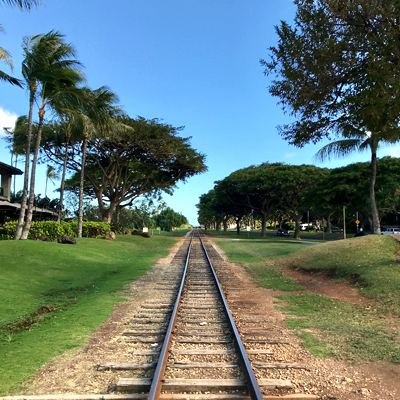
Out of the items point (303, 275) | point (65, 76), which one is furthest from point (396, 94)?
point (65, 76)

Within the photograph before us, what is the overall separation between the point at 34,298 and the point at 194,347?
5.56 metres

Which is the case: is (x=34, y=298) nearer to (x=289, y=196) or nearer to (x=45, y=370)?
(x=45, y=370)

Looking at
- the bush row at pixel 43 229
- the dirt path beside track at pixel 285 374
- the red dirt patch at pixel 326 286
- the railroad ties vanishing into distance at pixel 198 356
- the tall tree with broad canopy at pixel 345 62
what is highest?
the tall tree with broad canopy at pixel 345 62

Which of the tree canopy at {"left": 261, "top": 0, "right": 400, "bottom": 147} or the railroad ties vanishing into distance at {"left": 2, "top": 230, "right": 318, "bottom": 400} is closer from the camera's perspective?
the railroad ties vanishing into distance at {"left": 2, "top": 230, "right": 318, "bottom": 400}

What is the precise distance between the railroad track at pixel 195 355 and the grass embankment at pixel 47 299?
1.02m

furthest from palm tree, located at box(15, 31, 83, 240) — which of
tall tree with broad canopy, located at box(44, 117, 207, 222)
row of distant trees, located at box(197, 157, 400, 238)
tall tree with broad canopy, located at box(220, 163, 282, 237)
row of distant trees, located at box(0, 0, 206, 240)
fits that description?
tall tree with broad canopy, located at box(220, 163, 282, 237)

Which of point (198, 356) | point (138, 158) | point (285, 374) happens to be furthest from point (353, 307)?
point (138, 158)

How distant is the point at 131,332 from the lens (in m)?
6.18

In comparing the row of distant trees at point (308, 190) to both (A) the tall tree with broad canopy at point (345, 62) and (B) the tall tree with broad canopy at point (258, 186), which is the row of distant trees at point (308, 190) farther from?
(A) the tall tree with broad canopy at point (345, 62)

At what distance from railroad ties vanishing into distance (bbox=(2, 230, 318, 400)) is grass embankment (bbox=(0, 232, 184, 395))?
91cm

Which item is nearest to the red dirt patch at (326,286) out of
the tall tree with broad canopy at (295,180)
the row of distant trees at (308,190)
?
the row of distant trees at (308,190)

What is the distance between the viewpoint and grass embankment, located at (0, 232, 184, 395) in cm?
522

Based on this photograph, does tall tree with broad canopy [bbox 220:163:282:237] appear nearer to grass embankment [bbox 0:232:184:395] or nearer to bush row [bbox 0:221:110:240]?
bush row [bbox 0:221:110:240]

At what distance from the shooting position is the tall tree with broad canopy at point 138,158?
3153cm
